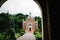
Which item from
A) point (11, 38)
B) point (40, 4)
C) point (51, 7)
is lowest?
point (11, 38)

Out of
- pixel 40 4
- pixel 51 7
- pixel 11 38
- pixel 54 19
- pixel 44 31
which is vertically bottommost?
pixel 11 38

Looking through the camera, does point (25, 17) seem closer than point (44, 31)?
No

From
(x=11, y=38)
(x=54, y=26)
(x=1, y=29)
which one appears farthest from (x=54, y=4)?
(x=1, y=29)

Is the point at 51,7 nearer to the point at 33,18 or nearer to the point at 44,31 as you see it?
the point at 44,31

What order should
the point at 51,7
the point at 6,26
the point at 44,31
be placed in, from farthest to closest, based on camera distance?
the point at 6,26 < the point at 44,31 < the point at 51,7

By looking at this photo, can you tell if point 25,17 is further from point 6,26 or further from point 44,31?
point 44,31

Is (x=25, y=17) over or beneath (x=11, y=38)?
over

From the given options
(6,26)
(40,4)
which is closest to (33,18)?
(6,26)

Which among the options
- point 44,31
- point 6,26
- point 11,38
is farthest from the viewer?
point 6,26

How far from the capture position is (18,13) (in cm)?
2991

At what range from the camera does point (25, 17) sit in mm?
32719

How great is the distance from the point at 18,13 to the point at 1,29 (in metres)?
10.9

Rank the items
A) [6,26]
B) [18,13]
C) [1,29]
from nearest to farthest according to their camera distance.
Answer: [1,29] → [6,26] → [18,13]

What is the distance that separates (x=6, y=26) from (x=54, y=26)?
18097 millimetres
